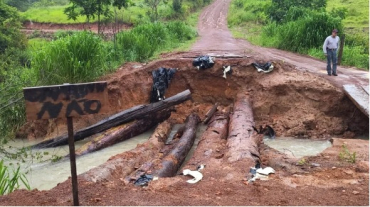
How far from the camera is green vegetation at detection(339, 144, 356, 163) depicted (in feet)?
20.2

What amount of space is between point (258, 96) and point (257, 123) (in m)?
0.88

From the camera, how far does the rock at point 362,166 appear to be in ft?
18.4

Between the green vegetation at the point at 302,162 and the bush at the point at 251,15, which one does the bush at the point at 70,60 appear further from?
the bush at the point at 251,15

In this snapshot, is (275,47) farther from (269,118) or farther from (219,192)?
(219,192)

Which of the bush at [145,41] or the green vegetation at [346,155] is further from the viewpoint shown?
the bush at [145,41]

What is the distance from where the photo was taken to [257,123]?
10.5 metres

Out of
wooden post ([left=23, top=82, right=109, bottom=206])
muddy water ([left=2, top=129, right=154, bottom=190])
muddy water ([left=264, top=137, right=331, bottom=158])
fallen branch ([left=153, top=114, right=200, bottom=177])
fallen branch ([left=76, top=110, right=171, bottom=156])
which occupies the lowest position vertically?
muddy water ([left=2, top=129, right=154, bottom=190])

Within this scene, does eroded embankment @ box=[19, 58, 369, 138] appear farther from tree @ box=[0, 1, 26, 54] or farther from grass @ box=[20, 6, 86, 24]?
grass @ box=[20, 6, 86, 24]

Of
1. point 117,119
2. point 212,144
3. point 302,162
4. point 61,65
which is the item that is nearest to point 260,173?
point 302,162

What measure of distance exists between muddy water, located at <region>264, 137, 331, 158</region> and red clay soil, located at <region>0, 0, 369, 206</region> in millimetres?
422

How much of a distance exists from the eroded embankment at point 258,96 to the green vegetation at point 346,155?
3.01 metres

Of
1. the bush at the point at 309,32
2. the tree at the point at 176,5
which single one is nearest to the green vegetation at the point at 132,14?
the tree at the point at 176,5

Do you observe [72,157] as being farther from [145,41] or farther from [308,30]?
[308,30]

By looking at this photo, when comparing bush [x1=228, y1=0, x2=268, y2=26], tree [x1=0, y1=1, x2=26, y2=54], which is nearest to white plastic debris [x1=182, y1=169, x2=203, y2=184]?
tree [x1=0, y1=1, x2=26, y2=54]
